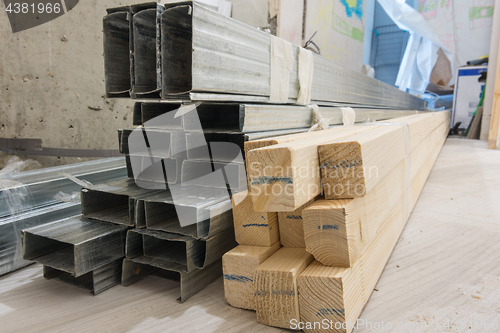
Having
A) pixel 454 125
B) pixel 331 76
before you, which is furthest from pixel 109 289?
pixel 454 125

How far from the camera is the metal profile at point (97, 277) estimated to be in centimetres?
157

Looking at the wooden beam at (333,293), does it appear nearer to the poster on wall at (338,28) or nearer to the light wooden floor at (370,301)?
the light wooden floor at (370,301)

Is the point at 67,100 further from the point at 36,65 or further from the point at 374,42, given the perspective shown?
the point at 374,42

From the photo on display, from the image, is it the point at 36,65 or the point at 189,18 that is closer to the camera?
the point at 189,18

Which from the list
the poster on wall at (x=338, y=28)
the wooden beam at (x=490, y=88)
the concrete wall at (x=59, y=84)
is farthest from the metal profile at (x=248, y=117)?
the wooden beam at (x=490, y=88)

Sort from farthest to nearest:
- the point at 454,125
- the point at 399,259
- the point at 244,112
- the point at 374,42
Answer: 1. the point at 374,42
2. the point at 454,125
3. the point at 399,259
4. the point at 244,112

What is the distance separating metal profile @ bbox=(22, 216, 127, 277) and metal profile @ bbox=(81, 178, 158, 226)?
53mm

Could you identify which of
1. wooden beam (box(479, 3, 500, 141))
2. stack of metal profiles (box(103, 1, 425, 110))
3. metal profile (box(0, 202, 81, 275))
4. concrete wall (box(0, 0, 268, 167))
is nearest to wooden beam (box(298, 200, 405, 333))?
stack of metal profiles (box(103, 1, 425, 110))

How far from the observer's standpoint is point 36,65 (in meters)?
3.03

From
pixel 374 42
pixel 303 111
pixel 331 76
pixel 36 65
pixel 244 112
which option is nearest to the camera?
pixel 244 112

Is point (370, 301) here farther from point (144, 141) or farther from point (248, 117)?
point (144, 141)

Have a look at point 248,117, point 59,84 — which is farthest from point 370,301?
point 59,84

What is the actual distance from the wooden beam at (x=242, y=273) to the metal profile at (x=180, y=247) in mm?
141

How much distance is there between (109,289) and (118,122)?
2369 mm
